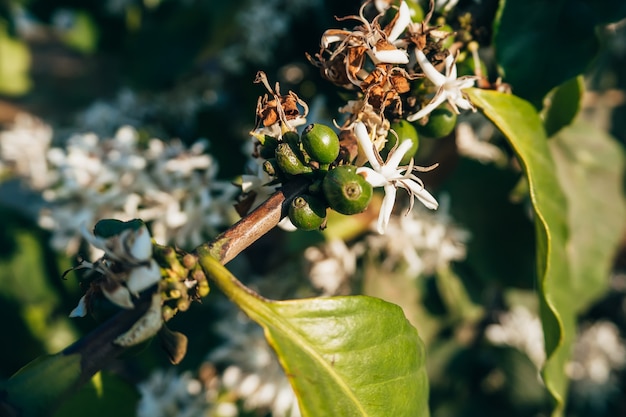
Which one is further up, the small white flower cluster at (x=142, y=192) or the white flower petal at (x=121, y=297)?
the white flower petal at (x=121, y=297)

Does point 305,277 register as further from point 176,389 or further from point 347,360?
point 347,360

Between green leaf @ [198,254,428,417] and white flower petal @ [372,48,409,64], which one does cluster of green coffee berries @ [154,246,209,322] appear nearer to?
green leaf @ [198,254,428,417]

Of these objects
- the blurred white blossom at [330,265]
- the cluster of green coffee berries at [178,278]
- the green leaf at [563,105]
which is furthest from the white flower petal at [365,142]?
the blurred white blossom at [330,265]

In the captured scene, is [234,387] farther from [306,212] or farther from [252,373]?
[306,212]

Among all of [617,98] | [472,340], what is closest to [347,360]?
[472,340]

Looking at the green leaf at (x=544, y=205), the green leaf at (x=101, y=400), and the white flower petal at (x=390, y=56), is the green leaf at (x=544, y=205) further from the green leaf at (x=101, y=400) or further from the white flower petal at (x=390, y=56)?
the green leaf at (x=101, y=400)

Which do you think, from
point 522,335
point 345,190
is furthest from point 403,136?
point 522,335
